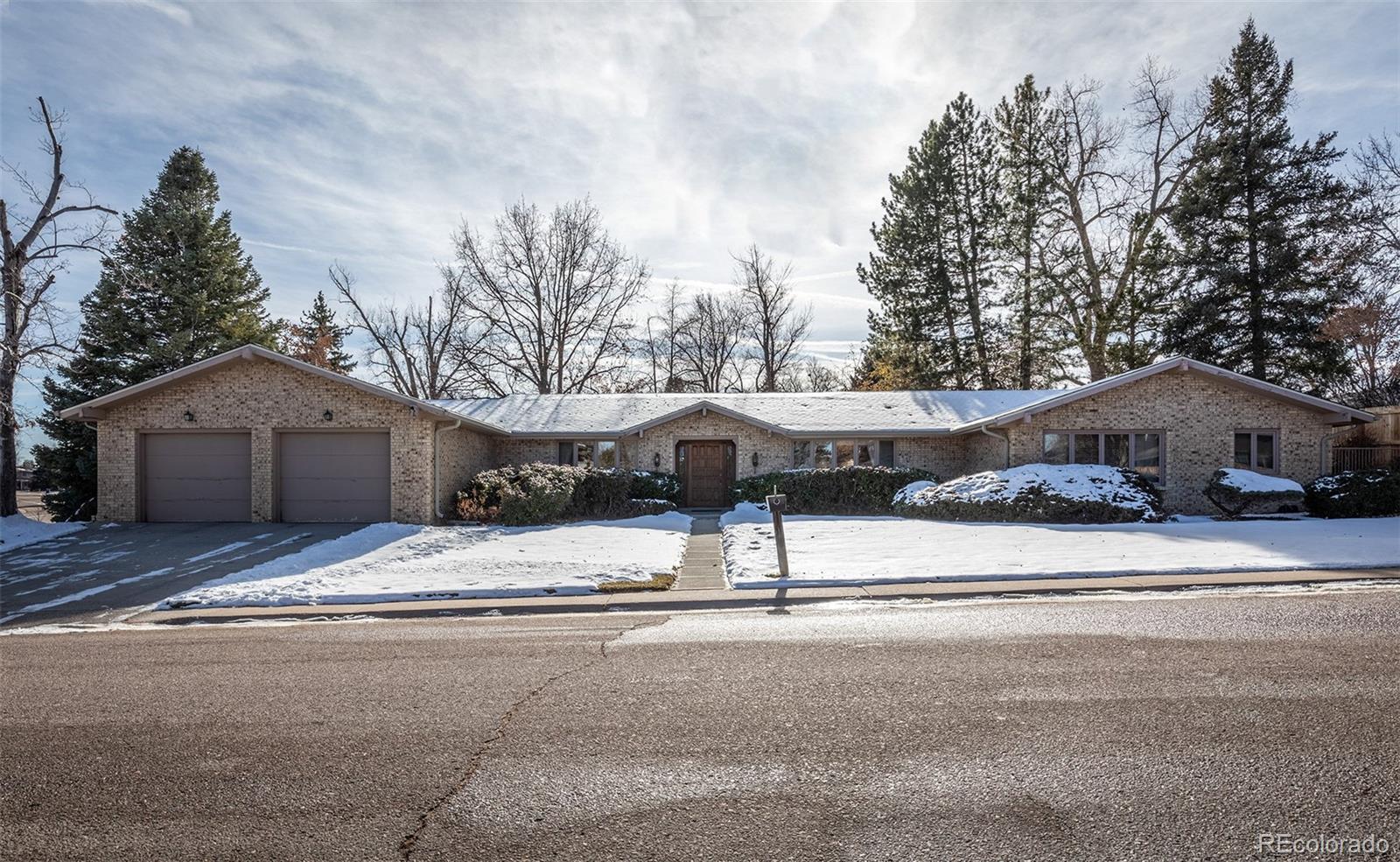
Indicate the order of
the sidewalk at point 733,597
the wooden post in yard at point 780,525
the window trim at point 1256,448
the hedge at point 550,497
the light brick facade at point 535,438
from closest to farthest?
the sidewalk at point 733,597 → the wooden post in yard at point 780,525 → the hedge at point 550,497 → the light brick facade at point 535,438 → the window trim at point 1256,448

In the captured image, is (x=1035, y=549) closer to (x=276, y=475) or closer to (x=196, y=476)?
(x=276, y=475)

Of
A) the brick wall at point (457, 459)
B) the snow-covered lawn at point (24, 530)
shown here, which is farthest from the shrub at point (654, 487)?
the snow-covered lawn at point (24, 530)

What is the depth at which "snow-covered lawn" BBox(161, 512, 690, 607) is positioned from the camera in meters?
9.59

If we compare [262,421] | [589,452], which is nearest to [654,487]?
[589,452]

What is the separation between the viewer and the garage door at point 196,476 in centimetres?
1866

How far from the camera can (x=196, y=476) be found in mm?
18781

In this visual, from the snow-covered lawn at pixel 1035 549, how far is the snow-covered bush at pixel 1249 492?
2199 millimetres

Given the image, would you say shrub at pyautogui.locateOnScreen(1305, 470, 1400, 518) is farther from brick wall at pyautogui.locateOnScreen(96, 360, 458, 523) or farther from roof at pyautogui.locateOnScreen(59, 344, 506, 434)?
brick wall at pyautogui.locateOnScreen(96, 360, 458, 523)

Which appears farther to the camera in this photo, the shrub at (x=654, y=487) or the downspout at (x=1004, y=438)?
the shrub at (x=654, y=487)

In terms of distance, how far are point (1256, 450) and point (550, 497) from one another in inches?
752

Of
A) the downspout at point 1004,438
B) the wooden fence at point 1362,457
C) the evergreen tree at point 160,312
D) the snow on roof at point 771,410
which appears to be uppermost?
the evergreen tree at point 160,312

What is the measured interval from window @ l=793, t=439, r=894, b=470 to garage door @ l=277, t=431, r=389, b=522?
1244 centimetres

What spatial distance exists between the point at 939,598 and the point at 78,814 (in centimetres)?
770

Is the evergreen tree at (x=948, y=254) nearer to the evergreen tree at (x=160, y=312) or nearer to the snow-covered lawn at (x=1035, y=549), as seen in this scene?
the snow-covered lawn at (x=1035, y=549)
